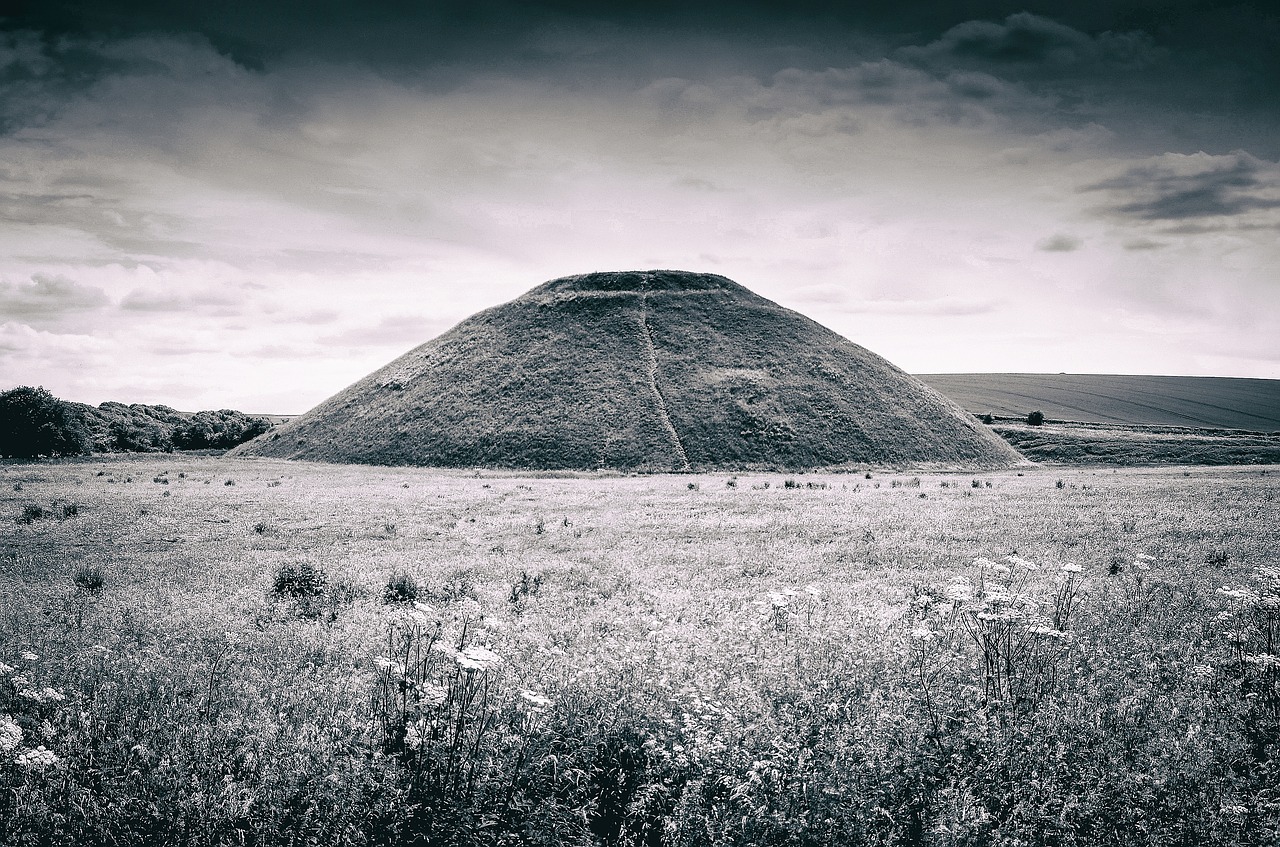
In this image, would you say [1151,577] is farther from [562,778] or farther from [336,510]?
[336,510]

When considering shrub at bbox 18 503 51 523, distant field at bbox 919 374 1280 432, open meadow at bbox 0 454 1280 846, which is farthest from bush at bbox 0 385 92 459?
distant field at bbox 919 374 1280 432

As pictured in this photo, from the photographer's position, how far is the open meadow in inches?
195

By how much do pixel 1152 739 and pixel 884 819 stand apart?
2.81 m

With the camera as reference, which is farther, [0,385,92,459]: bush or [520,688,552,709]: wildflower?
[0,385,92,459]: bush

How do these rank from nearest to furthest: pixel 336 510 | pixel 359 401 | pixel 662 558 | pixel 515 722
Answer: pixel 515 722 < pixel 662 558 < pixel 336 510 < pixel 359 401

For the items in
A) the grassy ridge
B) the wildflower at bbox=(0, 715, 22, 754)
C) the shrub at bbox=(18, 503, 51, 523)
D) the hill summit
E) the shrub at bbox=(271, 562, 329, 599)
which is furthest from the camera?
the grassy ridge

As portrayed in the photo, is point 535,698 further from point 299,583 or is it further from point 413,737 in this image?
point 299,583

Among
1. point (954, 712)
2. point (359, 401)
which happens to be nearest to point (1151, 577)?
point (954, 712)

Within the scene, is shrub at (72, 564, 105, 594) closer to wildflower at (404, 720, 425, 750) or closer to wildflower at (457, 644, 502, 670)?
wildflower at (404, 720, 425, 750)

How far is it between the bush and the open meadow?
55763mm

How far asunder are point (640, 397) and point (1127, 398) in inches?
4025

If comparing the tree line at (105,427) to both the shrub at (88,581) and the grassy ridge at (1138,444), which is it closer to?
the shrub at (88,581)

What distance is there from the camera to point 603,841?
4965mm

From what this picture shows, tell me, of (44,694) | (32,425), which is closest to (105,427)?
(32,425)
